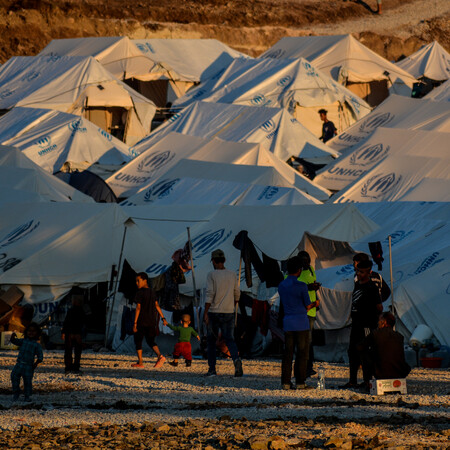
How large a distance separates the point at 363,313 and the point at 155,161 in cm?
1859

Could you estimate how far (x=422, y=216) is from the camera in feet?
62.2

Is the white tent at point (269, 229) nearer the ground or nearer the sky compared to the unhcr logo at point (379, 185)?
nearer the ground

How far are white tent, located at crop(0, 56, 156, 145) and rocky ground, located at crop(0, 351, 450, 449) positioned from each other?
25.3 metres

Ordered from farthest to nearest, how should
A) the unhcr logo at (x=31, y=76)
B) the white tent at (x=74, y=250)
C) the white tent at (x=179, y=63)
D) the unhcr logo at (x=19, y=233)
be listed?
the white tent at (x=179, y=63) < the unhcr logo at (x=31, y=76) < the unhcr logo at (x=19, y=233) < the white tent at (x=74, y=250)

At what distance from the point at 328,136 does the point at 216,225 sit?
1647 centimetres

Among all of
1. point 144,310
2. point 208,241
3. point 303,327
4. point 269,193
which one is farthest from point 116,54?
point 303,327

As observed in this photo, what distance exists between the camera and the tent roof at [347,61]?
4412 centimetres

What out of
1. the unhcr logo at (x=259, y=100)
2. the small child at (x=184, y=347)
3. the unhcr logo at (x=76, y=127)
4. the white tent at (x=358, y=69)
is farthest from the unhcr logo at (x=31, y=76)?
the small child at (x=184, y=347)

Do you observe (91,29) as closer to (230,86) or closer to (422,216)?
(230,86)

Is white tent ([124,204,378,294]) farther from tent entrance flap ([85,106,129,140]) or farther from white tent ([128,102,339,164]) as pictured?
tent entrance flap ([85,106,129,140])

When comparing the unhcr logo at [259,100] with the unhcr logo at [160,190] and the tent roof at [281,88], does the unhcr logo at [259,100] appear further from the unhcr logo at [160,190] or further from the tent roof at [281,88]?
the unhcr logo at [160,190]

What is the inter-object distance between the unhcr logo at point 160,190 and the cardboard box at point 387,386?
13495 millimetres

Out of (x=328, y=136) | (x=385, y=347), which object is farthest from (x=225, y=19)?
(x=385, y=347)

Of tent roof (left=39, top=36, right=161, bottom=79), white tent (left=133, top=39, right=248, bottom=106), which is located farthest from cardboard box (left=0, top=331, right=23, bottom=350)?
white tent (left=133, top=39, right=248, bottom=106)
